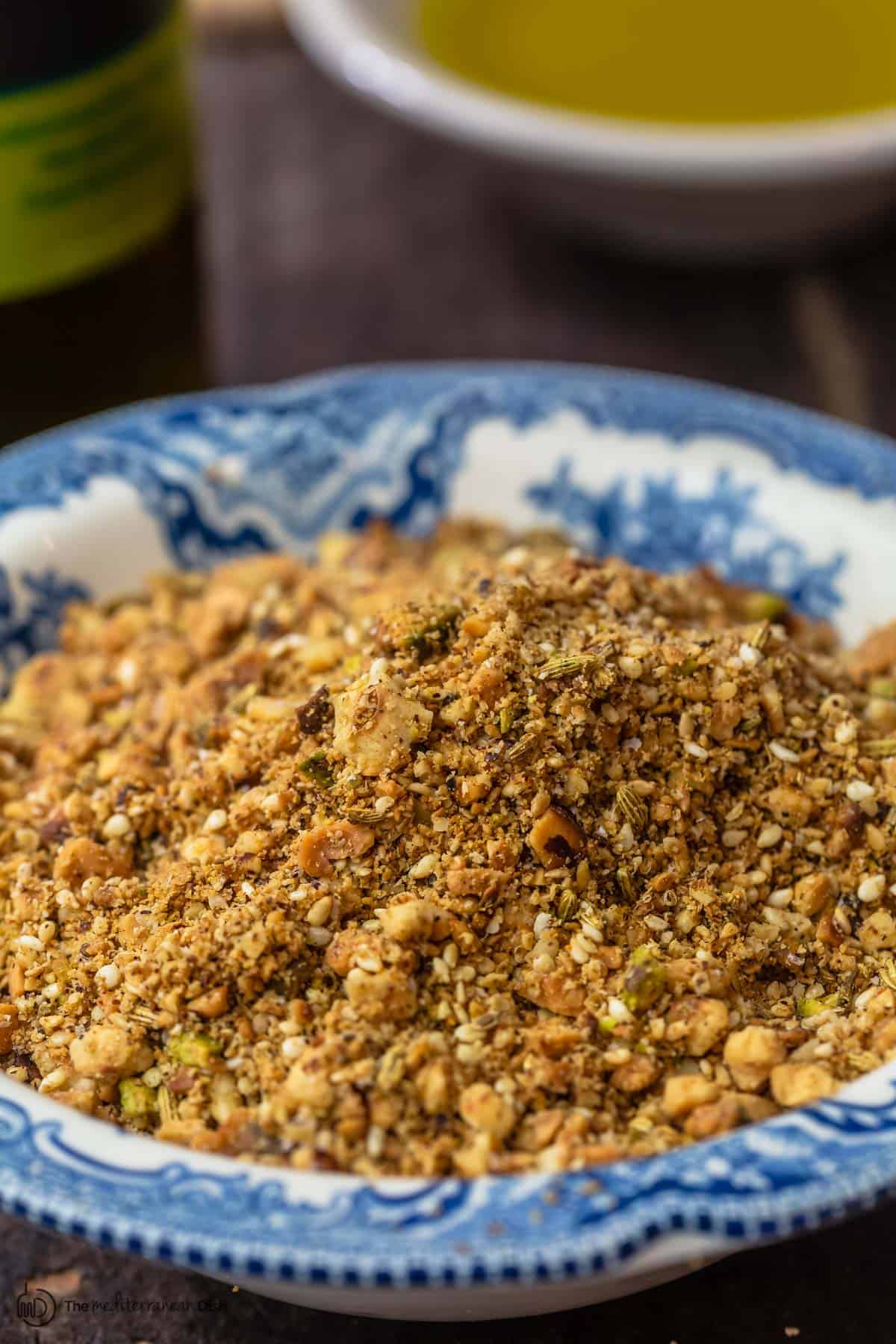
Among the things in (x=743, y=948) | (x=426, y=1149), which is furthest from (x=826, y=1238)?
(x=426, y=1149)

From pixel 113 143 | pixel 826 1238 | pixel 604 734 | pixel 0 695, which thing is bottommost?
pixel 826 1238

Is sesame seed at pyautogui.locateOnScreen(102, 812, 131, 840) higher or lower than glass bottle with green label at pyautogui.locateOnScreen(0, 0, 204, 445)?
lower

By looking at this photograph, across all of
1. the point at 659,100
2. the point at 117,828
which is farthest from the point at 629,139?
the point at 117,828

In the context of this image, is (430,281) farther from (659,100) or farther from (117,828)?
(117,828)

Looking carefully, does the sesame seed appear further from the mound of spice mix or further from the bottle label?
the bottle label

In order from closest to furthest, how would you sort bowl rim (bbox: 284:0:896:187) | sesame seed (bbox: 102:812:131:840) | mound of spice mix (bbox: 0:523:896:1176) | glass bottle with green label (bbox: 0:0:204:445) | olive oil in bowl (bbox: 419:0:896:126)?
mound of spice mix (bbox: 0:523:896:1176), sesame seed (bbox: 102:812:131:840), glass bottle with green label (bbox: 0:0:204:445), bowl rim (bbox: 284:0:896:187), olive oil in bowl (bbox: 419:0:896:126)

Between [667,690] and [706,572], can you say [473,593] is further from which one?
[706,572]

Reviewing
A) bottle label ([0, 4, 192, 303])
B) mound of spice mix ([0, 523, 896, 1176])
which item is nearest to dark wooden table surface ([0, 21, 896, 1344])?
bottle label ([0, 4, 192, 303])
